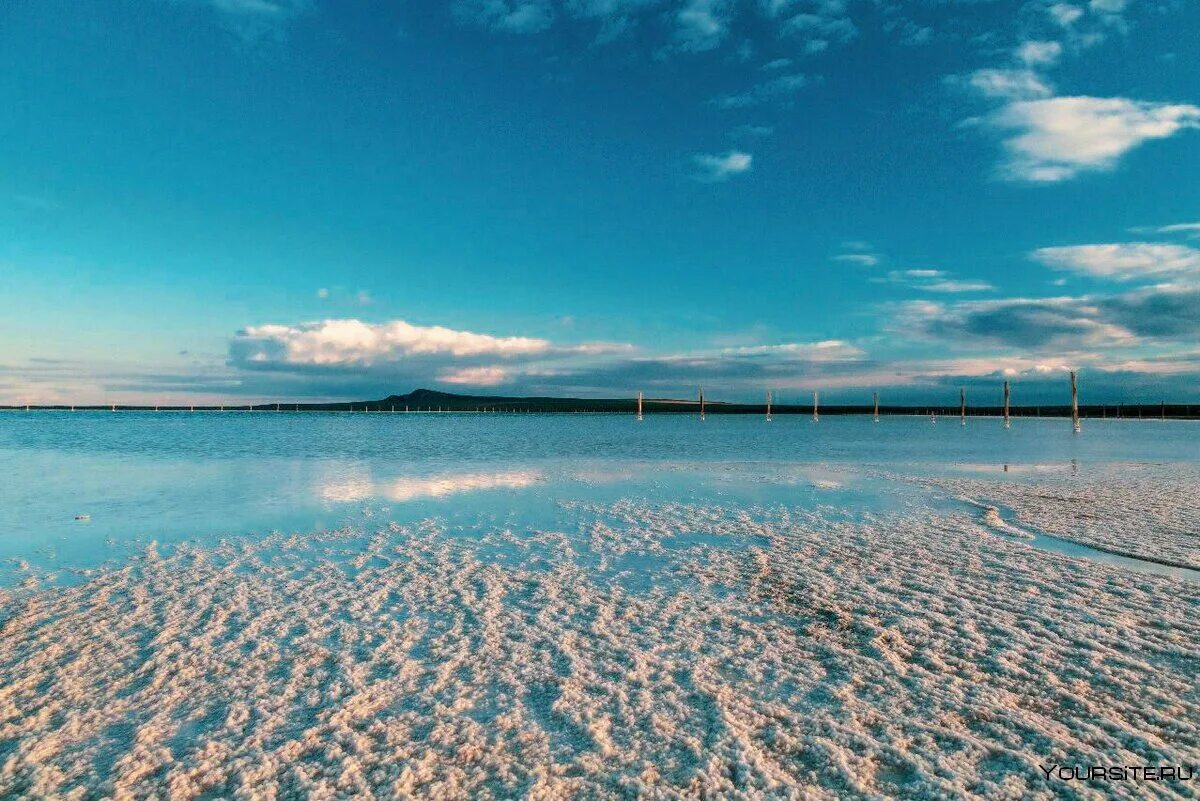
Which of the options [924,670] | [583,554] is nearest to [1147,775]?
[924,670]

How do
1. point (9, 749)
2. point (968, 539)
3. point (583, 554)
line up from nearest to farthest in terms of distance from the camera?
1. point (9, 749)
2. point (583, 554)
3. point (968, 539)

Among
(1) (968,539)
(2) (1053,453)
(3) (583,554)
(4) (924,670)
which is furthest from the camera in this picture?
(2) (1053,453)

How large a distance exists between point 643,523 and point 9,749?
1067 centimetres

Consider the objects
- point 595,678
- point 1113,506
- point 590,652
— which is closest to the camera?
point 595,678

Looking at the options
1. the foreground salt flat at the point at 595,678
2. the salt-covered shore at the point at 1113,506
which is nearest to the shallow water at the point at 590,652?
the foreground salt flat at the point at 595,678

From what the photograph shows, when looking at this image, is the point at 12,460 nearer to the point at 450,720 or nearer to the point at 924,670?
the point at 450,720

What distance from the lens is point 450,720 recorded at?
5105 mm

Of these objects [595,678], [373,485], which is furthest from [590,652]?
[373,485]

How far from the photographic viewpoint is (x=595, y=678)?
5891 millimetres

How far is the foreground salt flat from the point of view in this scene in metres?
4.41

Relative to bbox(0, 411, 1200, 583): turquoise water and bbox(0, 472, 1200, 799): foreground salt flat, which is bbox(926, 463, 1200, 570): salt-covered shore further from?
bbox(0, 472, 1200, 799): foreground salt flat

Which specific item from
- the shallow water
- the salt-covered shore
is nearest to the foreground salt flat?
the shallow water

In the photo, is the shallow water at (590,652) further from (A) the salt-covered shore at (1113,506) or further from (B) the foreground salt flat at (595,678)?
(A) the salt-covered shore at (1113,506)

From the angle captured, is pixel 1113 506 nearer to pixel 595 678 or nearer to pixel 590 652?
pixel 590 652
